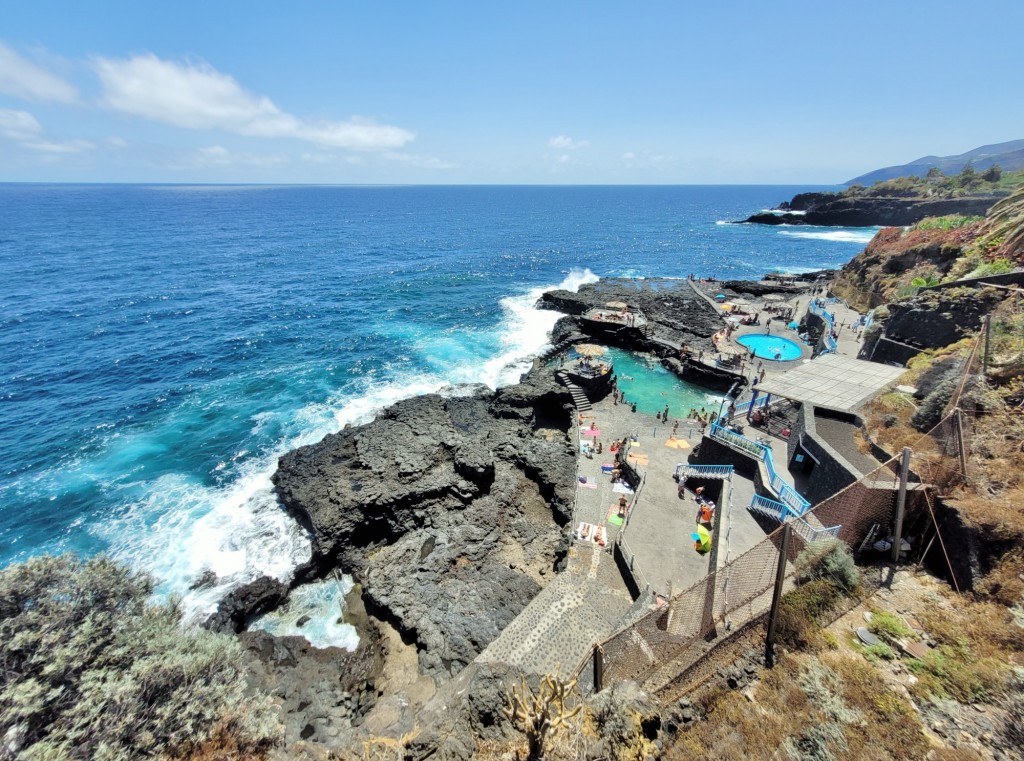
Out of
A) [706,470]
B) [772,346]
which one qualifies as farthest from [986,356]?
[772,346]

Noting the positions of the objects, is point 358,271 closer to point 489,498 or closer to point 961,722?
point 489,498

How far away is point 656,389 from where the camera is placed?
37.3m

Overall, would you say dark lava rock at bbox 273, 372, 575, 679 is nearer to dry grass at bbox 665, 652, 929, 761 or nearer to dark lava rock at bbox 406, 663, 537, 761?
dark lava rock at bbox 406, 663, 537, 761

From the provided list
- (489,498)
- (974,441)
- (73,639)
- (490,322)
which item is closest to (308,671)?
(73,639)

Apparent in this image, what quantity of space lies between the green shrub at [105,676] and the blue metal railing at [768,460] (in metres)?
17.3

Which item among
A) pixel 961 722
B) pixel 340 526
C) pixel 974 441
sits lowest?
pixel 340 526

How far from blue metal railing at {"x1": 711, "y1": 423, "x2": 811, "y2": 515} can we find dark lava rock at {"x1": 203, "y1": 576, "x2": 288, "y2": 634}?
822 inches

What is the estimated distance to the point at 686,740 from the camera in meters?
7.86

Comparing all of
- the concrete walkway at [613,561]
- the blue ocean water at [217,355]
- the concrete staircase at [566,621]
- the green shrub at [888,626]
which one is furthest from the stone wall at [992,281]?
the blue ocean water at [217,355]

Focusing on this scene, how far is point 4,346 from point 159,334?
37.9 feet

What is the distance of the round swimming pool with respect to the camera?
38719 mm

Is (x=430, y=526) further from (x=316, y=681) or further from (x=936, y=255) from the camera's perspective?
(x=936, y=255)

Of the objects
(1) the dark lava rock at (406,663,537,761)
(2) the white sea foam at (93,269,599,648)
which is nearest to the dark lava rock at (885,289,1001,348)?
(1) the dark lava rock at (406,663,537,761)

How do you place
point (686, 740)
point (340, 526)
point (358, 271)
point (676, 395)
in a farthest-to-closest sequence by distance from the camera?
1. point (358, 271)
2. point (676, 395)
3. point (340, 526)
4. point (686, 740)
